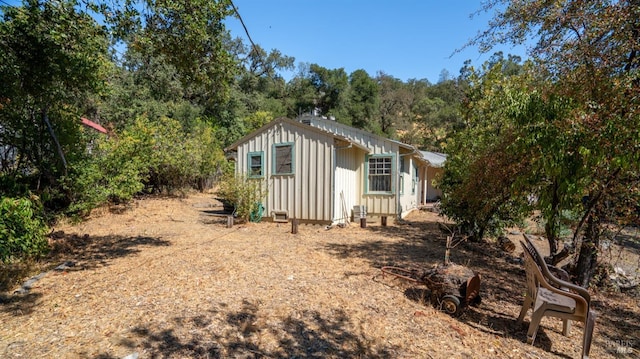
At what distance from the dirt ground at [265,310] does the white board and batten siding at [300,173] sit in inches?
127

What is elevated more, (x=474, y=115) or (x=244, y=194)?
(x=474, y=115)

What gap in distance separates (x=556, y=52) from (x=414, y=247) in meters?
4.73

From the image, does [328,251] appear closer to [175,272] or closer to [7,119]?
[175,272]

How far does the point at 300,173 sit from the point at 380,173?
3130 millimetres

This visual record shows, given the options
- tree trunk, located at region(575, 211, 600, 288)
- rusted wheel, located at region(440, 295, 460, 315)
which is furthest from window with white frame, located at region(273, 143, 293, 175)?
tree trunk, located at region(575, 211, 600, 288)

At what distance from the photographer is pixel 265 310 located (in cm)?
384

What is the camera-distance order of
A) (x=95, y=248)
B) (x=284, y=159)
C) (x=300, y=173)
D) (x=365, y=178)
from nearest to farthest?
(x=95, y=248) < (x=300, y=173) < (x=284, y=159) < (x=365, y=178)

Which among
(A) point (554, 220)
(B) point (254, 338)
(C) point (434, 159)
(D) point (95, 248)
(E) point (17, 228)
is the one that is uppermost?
(C) point (434, 159)

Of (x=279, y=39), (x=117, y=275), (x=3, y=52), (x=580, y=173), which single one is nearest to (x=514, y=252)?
(x=580, y=173)

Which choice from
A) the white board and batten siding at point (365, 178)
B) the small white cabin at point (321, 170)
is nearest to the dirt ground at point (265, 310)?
the small white cabin at point (321, 170)

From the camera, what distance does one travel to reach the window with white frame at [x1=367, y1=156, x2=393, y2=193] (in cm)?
1158

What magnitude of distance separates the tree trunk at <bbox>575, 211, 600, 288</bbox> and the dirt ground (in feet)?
1.37

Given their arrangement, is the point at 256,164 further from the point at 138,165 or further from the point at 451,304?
the point at 451,304

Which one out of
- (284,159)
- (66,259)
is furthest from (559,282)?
(284,159)
